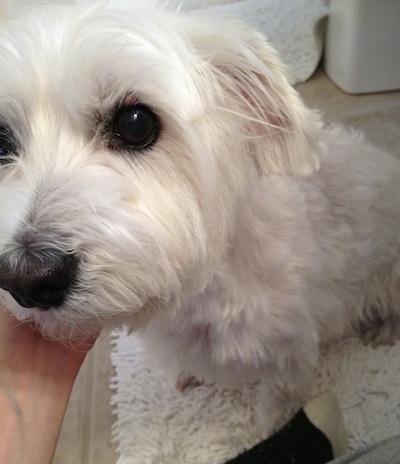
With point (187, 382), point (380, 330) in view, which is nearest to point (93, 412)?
point (187, 382)

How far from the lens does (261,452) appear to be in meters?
1.21

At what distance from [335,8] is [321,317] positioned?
1253mm

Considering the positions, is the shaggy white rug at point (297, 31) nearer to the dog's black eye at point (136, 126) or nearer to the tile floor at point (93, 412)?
the tile floor at point (93, 412)

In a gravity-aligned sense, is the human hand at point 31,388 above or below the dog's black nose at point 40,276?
below

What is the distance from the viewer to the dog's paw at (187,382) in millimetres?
1364

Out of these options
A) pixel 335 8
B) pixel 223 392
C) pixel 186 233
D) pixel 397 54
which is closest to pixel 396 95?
pixel 397 54

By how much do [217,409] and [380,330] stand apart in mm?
454

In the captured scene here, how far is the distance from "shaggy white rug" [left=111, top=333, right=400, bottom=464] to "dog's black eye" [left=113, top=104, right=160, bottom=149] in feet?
2.64

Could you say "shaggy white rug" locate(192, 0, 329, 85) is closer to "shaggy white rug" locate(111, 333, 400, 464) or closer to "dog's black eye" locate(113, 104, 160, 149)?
"shaggy white rug" locate(111, 333, 400, 464)

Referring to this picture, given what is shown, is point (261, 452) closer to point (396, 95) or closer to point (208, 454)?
point (208, 454)

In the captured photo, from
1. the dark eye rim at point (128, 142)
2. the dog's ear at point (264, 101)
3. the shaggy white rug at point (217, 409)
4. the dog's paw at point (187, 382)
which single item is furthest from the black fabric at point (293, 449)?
the dark eye rim at point (128, 142)

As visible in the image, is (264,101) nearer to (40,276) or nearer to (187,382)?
(40,276)

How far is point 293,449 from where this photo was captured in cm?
121

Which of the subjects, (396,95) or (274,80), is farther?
(396,95)
